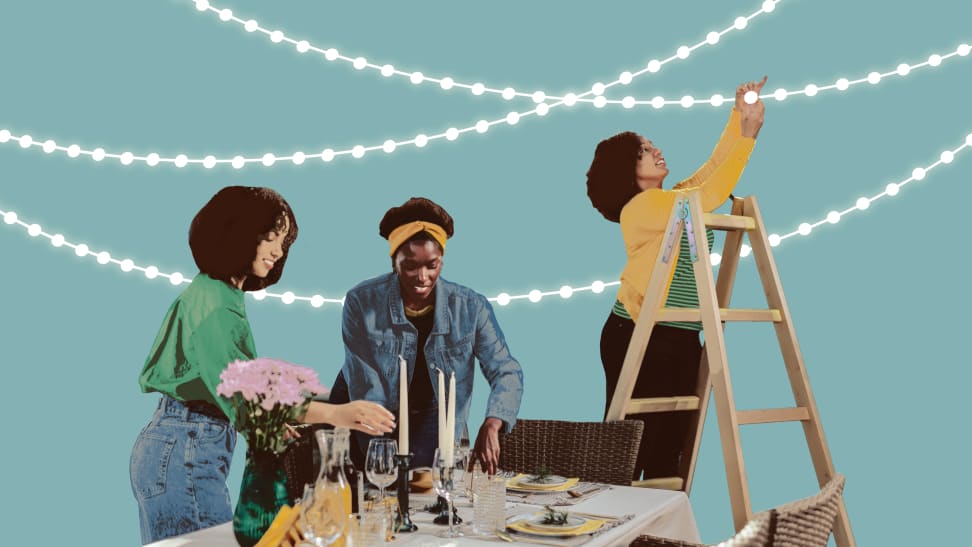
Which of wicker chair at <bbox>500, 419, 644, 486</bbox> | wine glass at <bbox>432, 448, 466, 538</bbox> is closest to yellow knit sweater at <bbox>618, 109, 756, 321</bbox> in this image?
wicker chair at <bbox>500, 419, 644, 486</bbox>

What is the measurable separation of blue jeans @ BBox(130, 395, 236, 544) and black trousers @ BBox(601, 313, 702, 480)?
5.22 ft

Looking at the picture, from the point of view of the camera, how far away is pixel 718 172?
3303mm

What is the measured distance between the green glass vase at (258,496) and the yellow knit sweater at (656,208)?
6.09 feet

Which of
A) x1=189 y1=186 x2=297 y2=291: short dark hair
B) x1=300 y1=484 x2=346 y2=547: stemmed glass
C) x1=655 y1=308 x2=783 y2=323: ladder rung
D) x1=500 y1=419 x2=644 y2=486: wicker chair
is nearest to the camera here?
x1=300 y1=484 x2=346 y2=547: stemmed glass

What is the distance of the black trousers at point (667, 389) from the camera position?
3.35m

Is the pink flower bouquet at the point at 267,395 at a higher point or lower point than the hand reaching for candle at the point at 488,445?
higher

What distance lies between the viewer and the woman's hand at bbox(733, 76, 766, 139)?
3316 mm

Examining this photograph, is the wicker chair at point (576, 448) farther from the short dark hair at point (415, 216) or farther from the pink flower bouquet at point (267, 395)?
the pink flower bouquet at point (267, 395)

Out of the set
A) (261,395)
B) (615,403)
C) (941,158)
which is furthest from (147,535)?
Answer: (941,158)

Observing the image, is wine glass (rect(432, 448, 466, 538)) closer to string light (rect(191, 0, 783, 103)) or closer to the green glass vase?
the green glass vase

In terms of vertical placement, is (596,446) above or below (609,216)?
below

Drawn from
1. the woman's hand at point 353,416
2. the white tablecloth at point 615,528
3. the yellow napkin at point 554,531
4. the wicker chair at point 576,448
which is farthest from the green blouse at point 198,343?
the wicker chair at point 576,448

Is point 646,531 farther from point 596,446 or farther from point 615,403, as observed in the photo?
point 615,403

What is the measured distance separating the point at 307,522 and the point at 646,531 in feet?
2.96
